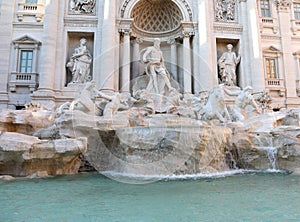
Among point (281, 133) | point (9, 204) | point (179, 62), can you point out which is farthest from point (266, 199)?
point (179, 62)

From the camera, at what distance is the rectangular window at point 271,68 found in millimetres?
16625

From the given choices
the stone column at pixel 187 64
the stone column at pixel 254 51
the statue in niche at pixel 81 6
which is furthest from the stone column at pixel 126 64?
the stone column at pixel 254 51

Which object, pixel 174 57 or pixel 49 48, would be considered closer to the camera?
pixel 49 48

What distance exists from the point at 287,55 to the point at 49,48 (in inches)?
573

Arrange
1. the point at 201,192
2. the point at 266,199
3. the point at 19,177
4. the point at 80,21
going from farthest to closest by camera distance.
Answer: the point at 80,21 < the point at 19,177 < the point at 201,192 < the point at 266,199

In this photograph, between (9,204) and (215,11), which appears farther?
(215,11)

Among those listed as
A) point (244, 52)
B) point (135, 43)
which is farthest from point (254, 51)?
point (135, 43)

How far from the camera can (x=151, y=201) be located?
12.9 ft

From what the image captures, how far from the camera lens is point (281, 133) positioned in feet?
26.7

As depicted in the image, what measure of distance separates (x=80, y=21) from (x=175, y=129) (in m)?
10.8

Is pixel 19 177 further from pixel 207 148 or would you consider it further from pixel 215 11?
pixel 215 11

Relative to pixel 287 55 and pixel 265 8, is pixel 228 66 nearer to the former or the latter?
pixel 287 55

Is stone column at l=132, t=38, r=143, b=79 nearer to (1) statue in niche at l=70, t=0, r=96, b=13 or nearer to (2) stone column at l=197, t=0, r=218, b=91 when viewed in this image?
(1) statue in niche at l=70, t=0, r=96, b=13

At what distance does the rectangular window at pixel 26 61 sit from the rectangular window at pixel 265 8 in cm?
1504
